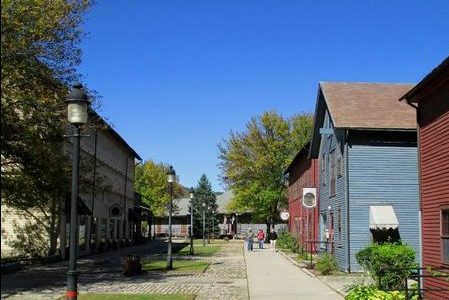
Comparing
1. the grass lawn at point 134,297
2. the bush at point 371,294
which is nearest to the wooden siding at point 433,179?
the bush at point 371,294

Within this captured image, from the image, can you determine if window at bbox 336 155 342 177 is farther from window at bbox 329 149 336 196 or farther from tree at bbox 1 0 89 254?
tree at bbox 1 0 89 254

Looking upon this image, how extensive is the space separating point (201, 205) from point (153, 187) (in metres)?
9.97

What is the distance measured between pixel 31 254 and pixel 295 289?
16176mm

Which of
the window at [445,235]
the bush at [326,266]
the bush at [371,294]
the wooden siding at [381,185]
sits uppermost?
the wooden siding at [381,185]

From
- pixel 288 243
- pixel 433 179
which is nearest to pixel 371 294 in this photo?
pixel 433 179

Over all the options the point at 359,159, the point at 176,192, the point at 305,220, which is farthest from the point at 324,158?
the point at 176,192

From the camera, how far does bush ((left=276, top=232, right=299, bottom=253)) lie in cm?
4223

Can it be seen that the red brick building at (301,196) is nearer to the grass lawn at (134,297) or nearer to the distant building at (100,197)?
the distant building at (100,197)

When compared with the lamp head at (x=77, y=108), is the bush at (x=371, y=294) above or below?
below

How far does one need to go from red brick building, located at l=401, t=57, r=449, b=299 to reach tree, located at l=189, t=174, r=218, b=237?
62.6 metres

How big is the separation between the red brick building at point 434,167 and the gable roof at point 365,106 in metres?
8.25

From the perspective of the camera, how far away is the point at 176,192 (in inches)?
4230

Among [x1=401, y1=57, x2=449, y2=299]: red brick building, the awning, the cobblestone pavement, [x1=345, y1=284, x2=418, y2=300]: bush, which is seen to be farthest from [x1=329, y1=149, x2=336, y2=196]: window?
[x1=345, y1=284, x2=418, y2=300]: bush

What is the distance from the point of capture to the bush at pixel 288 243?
4223 cm
